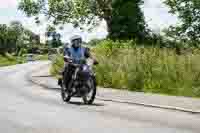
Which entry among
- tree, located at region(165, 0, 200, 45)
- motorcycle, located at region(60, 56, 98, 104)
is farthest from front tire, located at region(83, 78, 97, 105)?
tree, located at region(165, 0, 200, 45)

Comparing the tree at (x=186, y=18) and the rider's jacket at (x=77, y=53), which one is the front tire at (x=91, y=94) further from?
the tree at (x=186, y=18)

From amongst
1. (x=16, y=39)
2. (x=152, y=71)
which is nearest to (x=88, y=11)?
(x=152, y=71)

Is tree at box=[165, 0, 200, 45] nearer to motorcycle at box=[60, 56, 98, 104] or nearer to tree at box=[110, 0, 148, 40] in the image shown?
tree at box=[110, 0, 148, 40]

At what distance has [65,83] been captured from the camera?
59.4 ft

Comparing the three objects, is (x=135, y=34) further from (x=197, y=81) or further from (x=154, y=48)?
(x=197, y=81)

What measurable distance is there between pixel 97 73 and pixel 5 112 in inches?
417

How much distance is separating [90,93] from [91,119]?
13.4ft

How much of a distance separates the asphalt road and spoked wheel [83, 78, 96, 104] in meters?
0.21

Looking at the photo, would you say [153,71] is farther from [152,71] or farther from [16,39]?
[16,39]

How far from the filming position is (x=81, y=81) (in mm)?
17453

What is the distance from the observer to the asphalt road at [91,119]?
11.4m

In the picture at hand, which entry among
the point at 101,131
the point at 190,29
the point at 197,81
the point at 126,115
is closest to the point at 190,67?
the point at 197,81

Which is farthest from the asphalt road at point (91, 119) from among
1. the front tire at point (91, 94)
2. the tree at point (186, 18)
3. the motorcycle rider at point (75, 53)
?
the tree at point (186, 18)

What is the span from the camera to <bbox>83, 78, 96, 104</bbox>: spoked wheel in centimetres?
1703
